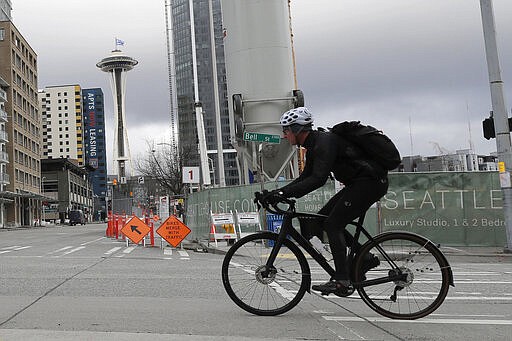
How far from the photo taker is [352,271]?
541cm

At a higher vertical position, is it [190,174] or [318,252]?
[190,174]

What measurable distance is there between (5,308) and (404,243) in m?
4.38

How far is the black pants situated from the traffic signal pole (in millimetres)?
10675

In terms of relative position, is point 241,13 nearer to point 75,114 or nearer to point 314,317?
point 314,317

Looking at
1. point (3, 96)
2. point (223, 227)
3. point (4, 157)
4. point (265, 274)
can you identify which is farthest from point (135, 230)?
point (3, 96)

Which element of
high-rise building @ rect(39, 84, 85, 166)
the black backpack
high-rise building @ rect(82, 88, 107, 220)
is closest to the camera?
the black backpack

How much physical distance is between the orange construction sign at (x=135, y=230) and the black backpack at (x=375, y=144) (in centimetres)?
Result: 1640

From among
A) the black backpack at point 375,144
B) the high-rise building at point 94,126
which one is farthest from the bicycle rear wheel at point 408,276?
the high-rise building at point 94,126

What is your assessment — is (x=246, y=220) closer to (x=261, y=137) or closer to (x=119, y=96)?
(x=261, y=137)

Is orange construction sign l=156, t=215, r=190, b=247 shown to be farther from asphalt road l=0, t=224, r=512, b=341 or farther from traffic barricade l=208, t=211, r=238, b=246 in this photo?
asphalt road l=0, t=224, r=512, b=341

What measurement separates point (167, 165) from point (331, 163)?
197 ft

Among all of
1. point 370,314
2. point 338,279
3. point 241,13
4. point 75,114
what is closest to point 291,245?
point 338,279

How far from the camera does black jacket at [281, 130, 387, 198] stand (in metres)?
5.25

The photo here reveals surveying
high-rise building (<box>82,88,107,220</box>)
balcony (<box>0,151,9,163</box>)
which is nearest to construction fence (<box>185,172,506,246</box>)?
balcony (<box>0,151,9,163</box>)
